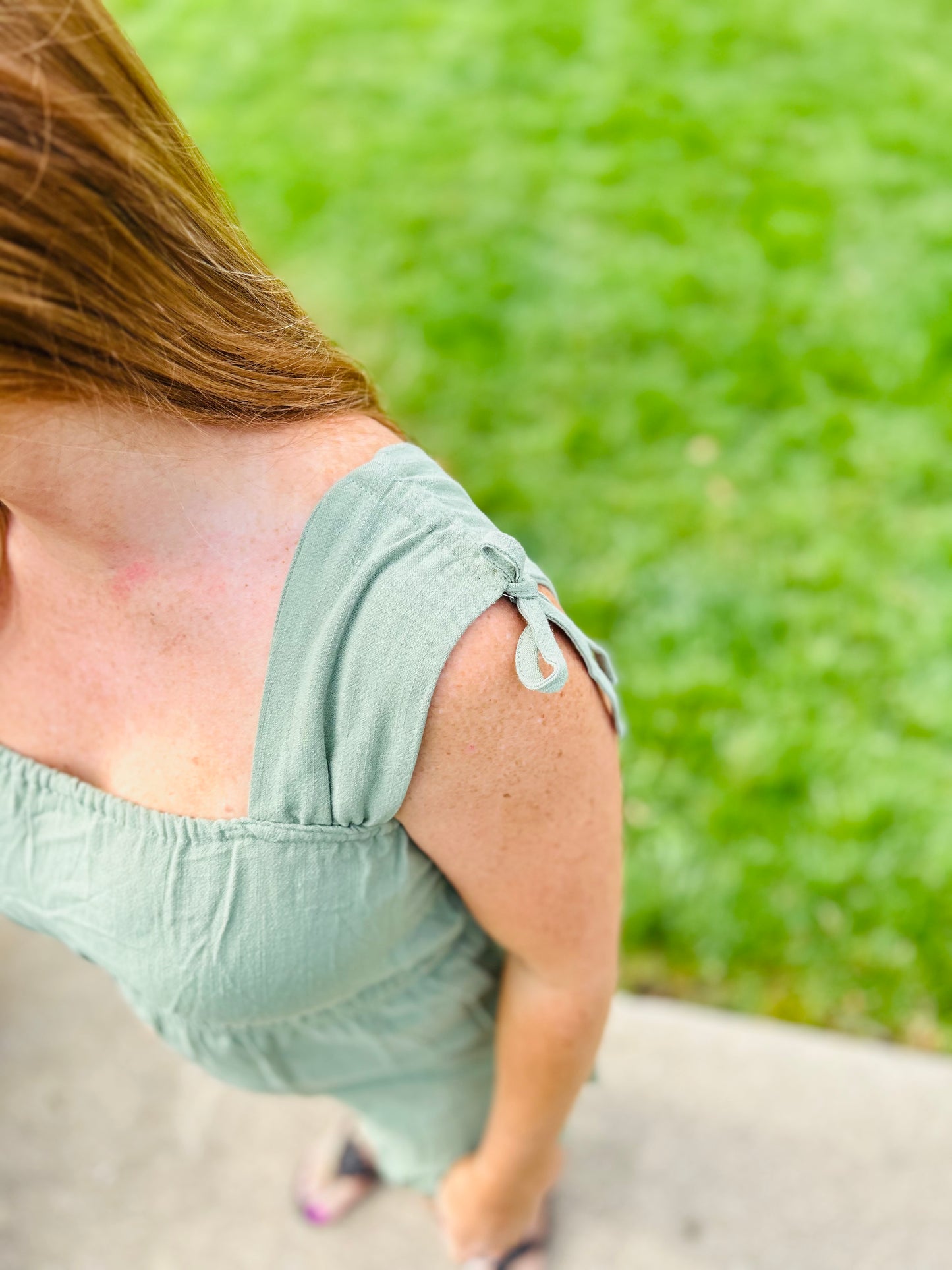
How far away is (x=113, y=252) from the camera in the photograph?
0.87m

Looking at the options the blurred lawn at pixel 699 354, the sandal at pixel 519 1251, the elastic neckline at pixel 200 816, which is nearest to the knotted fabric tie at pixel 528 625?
the elastic neckline at pixel 200 816

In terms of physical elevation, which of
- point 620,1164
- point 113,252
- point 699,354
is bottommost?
point 620,1164

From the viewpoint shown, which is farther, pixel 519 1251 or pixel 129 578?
pixel 519 1251

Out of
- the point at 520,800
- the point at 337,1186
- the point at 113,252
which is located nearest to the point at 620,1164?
the point at 337,1186

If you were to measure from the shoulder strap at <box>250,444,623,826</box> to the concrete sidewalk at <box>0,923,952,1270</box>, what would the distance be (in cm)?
153

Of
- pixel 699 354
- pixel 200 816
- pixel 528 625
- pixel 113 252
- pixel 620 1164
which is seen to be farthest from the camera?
→ pixel 699 354

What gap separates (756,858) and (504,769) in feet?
5.96

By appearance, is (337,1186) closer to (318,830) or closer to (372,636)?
(318,830)

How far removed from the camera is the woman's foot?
2.18m

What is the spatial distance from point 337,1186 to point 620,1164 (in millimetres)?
592

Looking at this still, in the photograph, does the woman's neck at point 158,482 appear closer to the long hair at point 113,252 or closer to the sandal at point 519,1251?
the long hair at point 113,252

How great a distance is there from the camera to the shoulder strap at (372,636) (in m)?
0.97

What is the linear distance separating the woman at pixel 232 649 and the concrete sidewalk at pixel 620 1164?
1049 millimetres

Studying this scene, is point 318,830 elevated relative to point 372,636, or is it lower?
lower
